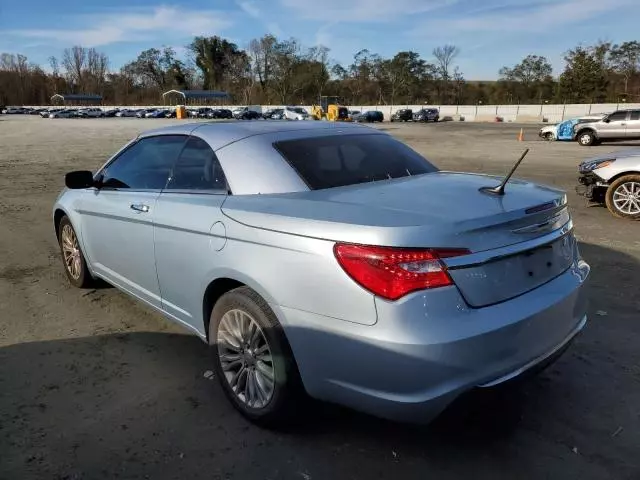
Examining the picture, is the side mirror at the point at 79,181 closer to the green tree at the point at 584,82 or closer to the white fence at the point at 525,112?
the white fence at the point at 525,112

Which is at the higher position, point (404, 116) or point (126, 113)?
point (126, 113)

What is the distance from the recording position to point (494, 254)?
2322mm

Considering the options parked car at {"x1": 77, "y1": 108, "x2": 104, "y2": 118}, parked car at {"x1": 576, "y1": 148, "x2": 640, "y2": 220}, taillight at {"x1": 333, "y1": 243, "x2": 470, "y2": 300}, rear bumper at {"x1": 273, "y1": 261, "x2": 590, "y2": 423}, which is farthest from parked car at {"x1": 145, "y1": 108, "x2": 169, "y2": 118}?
taillight at {"x1": 333, "y1": 243, "x2": 470, "y2": 300}

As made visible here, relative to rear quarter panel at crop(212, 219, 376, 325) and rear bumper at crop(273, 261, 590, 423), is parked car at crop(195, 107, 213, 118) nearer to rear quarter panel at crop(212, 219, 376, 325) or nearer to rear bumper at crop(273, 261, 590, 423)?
rear quarter panel at crop(212, 219, 376, 325)

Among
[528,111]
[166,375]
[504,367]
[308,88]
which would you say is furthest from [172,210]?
[308,88]

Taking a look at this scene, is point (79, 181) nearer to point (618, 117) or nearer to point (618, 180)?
point (618, 180)

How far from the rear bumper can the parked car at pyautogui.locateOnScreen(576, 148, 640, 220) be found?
676 centimetres

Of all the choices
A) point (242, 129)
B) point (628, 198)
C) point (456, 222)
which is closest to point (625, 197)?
point (628, 198)

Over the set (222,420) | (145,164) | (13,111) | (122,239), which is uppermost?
(13,111)

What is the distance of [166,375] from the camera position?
3439 mm

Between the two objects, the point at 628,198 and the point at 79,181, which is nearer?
the point at 79,181

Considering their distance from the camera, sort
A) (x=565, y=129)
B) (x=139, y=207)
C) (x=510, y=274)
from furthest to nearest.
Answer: (x=565, y=129) → (x=139, y=207) → (x=510, y=274)

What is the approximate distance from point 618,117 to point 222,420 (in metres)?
25.9

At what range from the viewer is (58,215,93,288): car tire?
15.8 ft
